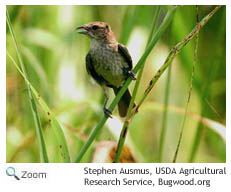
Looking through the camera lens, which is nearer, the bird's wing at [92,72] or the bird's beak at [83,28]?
the bird's beak at [83,28]

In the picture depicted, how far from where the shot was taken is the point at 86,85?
4000mm

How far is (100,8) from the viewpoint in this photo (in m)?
3.73

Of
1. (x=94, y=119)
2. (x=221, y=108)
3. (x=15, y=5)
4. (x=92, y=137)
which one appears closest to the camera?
(x=92, y=137)

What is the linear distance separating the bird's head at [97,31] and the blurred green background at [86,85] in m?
0.14

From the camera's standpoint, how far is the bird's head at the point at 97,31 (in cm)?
306

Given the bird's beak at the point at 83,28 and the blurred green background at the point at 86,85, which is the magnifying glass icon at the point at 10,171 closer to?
the blurred green background at the point at 86,85

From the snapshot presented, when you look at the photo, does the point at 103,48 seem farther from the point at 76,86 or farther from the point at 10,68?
the point at 10,68

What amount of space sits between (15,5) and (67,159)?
3.89 feet

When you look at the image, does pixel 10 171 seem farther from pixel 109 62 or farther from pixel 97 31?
pixel 97 31

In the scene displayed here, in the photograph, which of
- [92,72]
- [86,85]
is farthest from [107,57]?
[86,85]

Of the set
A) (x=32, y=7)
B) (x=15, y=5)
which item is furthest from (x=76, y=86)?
(x=15, y=5)

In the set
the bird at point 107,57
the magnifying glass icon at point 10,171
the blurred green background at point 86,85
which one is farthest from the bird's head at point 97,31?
the magnifying glass icon at point 10,171

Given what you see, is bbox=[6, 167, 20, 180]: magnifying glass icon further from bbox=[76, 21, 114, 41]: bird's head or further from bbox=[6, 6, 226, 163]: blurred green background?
bbox=[76, 21, 114, 41]: bird's head

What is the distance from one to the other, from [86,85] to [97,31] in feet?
3.27
